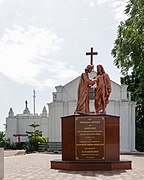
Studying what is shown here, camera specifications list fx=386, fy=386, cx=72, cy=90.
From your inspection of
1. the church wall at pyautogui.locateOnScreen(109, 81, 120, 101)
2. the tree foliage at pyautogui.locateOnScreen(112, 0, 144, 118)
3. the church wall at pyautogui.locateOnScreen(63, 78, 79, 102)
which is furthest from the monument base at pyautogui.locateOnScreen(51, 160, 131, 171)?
the church wall at pyautogui.locateOnScreen(63, 78, 79, 102)

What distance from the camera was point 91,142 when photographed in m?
12.4

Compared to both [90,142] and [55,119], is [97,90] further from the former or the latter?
[55,119]

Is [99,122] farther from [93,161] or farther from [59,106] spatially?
[59,106]

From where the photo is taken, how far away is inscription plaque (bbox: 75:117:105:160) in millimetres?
12344

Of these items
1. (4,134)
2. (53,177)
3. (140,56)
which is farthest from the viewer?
(4,134)

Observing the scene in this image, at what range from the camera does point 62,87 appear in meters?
31.0

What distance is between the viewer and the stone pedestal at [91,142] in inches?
486

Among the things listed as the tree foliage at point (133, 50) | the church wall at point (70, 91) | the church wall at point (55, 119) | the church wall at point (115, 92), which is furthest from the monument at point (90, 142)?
the church wall at point (70, 91)

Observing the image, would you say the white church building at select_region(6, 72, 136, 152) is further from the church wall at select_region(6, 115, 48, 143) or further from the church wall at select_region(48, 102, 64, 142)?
the church wall at select_region(6, 115, 48, 143)

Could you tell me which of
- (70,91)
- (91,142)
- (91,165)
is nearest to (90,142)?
(91,142)

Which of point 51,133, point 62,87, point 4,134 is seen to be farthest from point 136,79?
point 4,134

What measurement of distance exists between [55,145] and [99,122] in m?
17.6

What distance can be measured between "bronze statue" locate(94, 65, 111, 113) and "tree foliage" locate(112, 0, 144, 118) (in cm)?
1391

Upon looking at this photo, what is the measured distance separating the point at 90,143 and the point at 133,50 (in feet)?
60.9
